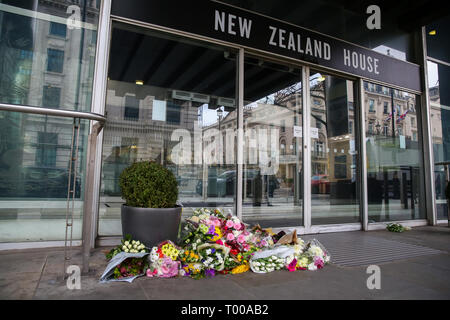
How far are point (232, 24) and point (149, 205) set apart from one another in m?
2.55

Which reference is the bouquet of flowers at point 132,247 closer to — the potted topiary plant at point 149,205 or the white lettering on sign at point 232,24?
the potted topiary plant at point 149,205

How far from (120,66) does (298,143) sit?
2.72 m

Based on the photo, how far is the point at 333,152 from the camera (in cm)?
436

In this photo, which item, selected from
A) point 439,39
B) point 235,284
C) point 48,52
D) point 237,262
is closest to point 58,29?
point 48,52

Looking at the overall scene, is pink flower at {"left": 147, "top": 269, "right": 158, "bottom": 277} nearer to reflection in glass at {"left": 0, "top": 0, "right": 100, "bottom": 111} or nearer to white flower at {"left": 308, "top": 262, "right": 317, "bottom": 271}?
white flower at {"left": 308, "top": 262, "right": 317, "bottom": 271}

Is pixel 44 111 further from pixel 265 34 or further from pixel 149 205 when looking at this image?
pixel 265 34

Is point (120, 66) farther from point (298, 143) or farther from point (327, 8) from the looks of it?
point (327, 8)

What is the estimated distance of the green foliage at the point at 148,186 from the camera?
2248 millimetres

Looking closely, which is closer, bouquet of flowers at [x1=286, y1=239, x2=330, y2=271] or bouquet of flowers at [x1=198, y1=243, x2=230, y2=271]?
bouquet of flowers at [x1=198, y1=243, x2=230, y2=271]

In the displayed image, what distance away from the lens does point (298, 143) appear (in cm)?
412

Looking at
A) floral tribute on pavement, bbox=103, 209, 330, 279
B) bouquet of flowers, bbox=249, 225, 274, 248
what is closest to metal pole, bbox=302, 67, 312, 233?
bouquet of flowers, bbox=249, 225, 274, 248

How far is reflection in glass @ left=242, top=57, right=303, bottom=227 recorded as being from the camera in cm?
391

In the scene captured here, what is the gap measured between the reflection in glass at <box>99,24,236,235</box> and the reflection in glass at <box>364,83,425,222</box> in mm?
2416

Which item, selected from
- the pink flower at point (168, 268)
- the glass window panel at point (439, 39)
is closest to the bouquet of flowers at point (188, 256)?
the pink flower at point (168, 268)
